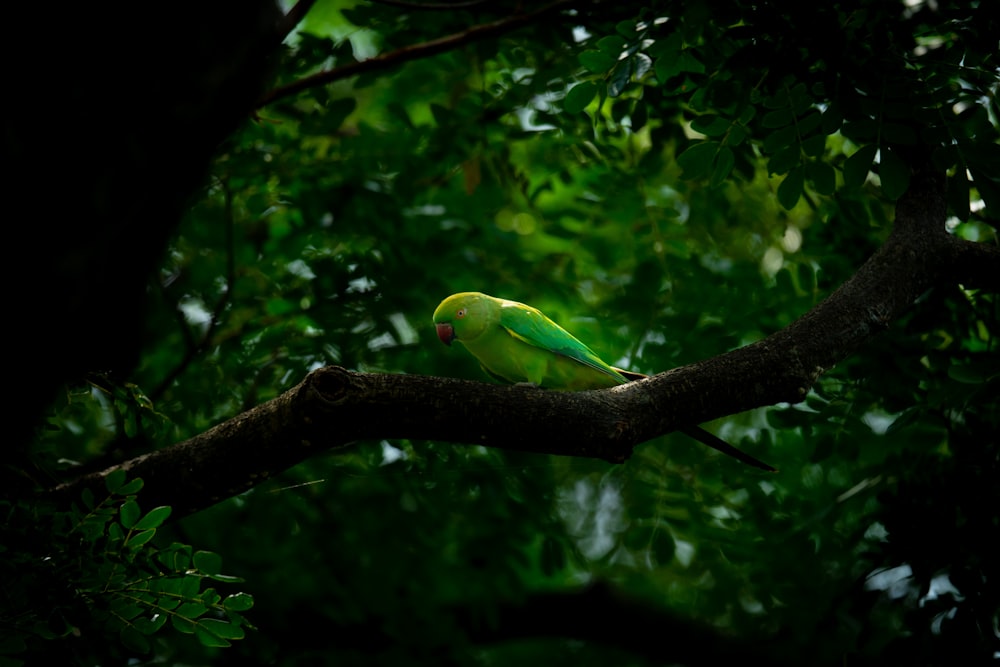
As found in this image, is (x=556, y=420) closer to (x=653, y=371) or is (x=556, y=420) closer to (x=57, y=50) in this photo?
(x=57, y=50)

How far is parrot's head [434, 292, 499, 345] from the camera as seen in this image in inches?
150

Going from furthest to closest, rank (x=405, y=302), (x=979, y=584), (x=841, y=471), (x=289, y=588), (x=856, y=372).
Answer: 1. (x=841, y=471)
2. (x=289, y=588)
3. (x=405, y=302)
4. (x=856, y=372)
5. (x=979, y=584)

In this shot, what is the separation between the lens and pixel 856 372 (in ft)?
12.2

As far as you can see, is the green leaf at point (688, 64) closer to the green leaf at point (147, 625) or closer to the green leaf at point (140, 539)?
the green leaf at point (140, 539)

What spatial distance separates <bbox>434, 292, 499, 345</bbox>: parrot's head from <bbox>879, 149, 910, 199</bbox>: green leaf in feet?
5.96

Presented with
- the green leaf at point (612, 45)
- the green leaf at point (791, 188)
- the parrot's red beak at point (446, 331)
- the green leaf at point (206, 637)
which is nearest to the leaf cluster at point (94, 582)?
the green leaf at point (206, 637)

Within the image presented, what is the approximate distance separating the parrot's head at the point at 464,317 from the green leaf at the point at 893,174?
1.82 metres

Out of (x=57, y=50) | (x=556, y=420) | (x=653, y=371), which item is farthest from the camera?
(x=653, y=371)

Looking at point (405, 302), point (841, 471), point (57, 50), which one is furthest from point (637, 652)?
point (57, 50)

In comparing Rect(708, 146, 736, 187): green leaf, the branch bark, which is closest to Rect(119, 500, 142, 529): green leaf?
the branch bark

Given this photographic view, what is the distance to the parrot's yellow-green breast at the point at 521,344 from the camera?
12.2 ft

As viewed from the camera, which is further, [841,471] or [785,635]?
[841,471]

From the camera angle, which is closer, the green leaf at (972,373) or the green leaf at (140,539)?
the green leaf at (140,539)

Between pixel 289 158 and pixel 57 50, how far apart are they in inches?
155
